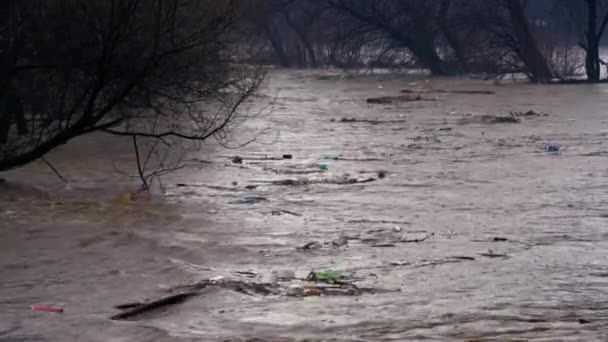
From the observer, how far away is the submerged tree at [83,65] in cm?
1156

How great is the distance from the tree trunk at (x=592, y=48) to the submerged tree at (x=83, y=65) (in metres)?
25.9

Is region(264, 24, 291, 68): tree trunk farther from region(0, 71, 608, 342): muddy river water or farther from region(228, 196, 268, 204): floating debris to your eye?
region(228, 196, 268, 204): floating debris

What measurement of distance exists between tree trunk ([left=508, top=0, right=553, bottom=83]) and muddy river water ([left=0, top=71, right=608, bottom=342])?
1532 cm

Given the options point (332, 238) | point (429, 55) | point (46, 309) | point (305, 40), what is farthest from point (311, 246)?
point (305, 40)

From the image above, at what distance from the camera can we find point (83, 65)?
38.5ft

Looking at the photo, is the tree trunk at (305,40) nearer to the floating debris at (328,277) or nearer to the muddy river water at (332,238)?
the muddy river water at (332,238)

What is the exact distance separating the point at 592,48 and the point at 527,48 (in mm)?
2072

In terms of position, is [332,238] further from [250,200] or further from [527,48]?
[527,48]

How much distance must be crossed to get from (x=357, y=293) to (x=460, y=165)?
329 inches

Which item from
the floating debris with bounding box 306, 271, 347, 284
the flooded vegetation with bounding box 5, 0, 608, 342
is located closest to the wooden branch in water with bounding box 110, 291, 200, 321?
the flooded vegetation with bounding box 5, 0, 608, 342

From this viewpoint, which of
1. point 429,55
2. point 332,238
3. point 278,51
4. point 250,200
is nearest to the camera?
point 332,238

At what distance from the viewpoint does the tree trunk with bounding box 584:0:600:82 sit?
3706 cm

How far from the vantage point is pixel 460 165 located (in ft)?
56.4

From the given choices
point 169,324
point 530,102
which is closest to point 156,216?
point 169,324
